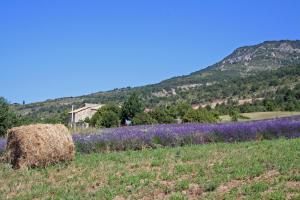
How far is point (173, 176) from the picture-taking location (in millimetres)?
10375

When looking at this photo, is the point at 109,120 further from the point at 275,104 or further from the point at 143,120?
the point at 275,104

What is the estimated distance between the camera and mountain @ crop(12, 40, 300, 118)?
8169 cm

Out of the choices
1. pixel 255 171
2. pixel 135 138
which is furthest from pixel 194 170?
pixel 135 138

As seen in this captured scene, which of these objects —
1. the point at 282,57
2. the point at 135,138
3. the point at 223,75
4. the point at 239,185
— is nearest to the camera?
the point at 239,185

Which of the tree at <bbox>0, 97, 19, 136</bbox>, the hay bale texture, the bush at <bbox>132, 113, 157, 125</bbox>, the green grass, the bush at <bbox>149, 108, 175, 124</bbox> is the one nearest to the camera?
the green grass

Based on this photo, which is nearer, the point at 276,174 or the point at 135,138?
the point at 276,174

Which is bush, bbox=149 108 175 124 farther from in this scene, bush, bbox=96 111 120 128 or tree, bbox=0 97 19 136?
tree, bbox=0 97 19 136

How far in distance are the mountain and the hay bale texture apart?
155ft

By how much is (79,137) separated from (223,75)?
107 m

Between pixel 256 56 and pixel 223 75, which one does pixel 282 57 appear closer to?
pixel 256 56

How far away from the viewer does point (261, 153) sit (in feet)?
39.3

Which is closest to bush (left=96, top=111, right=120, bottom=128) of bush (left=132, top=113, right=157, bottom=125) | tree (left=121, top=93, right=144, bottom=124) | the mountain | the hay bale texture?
tree (left=121, top=93, right=144, bottom=124)

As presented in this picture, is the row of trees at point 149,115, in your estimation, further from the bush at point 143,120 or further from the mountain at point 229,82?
the mountain at point 229,82

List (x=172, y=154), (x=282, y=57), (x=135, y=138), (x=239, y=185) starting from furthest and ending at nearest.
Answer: (x=282, y=57) → (x=135, y=138) → (x=172, y=154) → (x=239, y=185)
